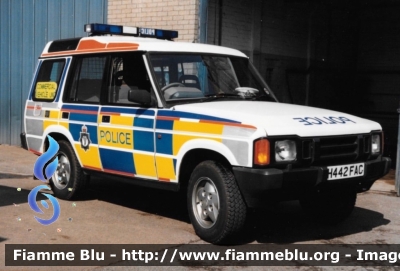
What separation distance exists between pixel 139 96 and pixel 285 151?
1.65 metres

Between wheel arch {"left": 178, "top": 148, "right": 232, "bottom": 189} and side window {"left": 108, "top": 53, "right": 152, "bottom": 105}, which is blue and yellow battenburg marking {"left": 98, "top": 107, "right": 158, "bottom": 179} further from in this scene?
wheel arch {"left": 178, "top": 148, "right": 232, "bottom": 189}

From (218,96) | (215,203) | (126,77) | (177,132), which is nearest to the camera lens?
(215,203)

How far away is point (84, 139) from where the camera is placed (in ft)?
24.2

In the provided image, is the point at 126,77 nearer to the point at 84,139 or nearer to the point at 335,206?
the point at 84,139

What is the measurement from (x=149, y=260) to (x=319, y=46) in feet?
36.3

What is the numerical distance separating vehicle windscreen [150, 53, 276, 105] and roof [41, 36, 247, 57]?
0.29 feet

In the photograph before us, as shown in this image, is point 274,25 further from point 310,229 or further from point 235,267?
point 235,267

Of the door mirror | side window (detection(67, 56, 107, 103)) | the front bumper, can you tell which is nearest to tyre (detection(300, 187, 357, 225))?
the front bumper

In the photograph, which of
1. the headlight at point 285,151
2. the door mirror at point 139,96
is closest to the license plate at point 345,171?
the headlight at point 285,151

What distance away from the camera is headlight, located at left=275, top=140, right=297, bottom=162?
549 cm

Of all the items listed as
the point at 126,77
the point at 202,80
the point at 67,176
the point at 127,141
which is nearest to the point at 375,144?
the point at 202,80

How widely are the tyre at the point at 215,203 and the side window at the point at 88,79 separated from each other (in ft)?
6.24

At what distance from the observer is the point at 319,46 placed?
607 inches

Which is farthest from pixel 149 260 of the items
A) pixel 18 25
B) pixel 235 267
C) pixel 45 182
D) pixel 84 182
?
pixel 18 25
